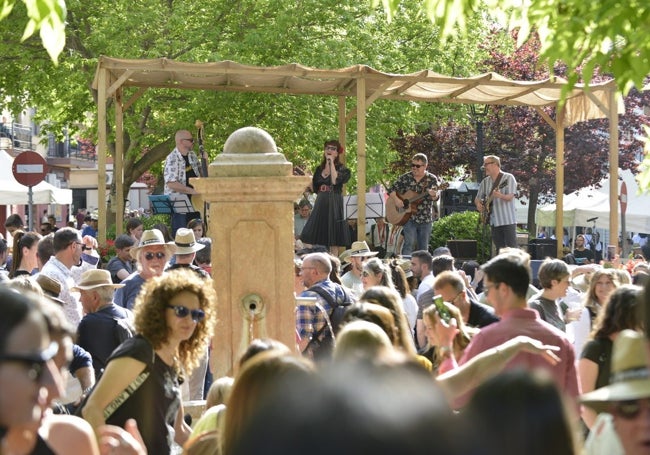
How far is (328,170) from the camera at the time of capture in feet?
61.0

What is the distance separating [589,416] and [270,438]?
159 inches

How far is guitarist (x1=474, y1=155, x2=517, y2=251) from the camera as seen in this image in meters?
18.7

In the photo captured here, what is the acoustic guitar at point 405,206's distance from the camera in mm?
19047

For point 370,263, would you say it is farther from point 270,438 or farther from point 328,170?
point 270,438

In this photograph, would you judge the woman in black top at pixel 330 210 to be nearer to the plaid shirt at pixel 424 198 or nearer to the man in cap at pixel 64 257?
the plaid shirt at pixel 424 198

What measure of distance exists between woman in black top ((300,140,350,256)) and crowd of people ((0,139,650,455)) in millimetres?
4351

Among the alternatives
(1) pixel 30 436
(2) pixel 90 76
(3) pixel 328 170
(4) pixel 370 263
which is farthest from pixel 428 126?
(1) pixel 30 436

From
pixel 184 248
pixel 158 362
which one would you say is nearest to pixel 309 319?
pixel 184 248

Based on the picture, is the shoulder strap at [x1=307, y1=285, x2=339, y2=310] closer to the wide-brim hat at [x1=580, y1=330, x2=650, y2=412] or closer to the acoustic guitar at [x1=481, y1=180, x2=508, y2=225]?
the wide-brim hat at [x1=580, y1=330, x2=650, y2=412]

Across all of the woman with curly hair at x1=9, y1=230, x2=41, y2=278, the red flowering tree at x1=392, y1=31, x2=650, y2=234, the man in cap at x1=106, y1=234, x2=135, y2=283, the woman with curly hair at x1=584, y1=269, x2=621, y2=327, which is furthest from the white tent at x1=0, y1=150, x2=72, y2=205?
the woman with curly hair at x1=584, y1=269, x2=621, y2=327

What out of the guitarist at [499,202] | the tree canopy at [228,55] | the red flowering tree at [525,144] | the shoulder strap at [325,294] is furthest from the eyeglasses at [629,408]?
the red flowering tree at [525,144]

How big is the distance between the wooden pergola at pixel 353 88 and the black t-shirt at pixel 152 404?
11.2m

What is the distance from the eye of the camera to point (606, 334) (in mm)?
6473

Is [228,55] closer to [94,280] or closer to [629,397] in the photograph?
[94,280]
